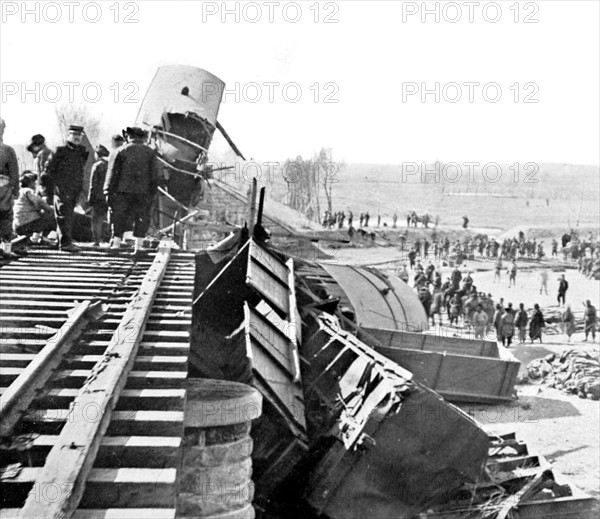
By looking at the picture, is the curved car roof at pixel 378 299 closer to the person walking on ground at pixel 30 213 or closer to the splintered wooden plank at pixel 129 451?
the person walking on ground at pixel 30 213

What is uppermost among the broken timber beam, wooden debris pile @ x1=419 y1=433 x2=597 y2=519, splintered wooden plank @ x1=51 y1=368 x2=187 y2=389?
the broken timber beam

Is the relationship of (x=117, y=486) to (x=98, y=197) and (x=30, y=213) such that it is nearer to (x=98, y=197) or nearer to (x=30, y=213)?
(x=30, y=213)

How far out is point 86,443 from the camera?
361 cm

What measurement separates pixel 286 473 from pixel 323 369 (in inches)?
66.1

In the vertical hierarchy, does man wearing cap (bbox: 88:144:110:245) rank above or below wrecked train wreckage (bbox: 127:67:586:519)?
above

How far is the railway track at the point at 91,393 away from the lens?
11.2 ft

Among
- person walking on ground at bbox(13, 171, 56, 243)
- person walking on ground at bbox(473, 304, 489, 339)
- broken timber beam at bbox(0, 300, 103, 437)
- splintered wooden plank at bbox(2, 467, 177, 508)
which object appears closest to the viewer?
splintered wooden plank at bbox(2, 467, 177, 508)

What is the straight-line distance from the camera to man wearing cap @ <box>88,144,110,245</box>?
11.3 metres

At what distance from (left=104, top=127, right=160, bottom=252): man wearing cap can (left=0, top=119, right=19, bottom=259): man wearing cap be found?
144cm

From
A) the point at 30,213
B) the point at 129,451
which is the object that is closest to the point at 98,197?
the point at 30,213

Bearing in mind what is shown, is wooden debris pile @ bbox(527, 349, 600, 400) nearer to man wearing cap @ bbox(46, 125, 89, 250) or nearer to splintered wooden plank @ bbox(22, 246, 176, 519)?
man wearing cap @ bbox(46, 125, 89, 250)

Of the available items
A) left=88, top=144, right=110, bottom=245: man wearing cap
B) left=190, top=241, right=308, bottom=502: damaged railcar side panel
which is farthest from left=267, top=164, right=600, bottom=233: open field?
left=190, top=241, right=308, bottom=502: damaged railcar side panel

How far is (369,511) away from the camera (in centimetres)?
870

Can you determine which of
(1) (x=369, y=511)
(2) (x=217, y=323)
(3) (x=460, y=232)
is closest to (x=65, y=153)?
(2) (x=217, y=323)
